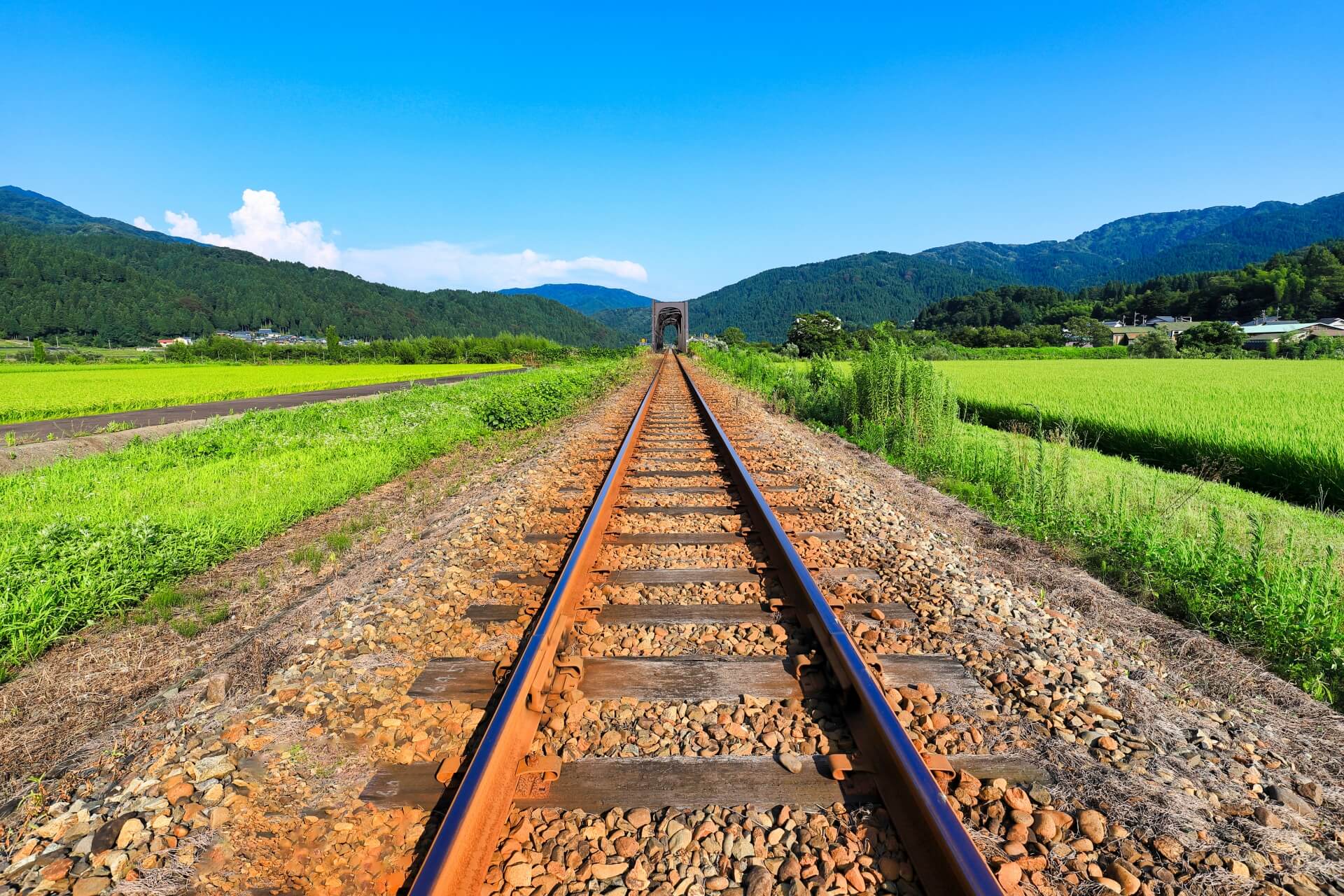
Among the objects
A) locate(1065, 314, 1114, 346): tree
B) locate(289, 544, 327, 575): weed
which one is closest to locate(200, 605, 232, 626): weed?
locate(289, 544, 327, 575): weed

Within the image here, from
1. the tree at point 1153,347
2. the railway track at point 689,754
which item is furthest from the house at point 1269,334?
the railway track at point 689,754

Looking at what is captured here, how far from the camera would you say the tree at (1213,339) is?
1998 inches

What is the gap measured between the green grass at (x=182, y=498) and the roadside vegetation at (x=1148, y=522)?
6015 mm

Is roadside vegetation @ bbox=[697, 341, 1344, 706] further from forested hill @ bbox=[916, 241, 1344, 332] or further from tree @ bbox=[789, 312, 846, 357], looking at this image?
forested hill @ bbox=[916, 241, 1344, 332]

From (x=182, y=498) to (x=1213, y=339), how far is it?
6989 centimetres

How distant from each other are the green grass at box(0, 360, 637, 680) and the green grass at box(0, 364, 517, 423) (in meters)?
8.91

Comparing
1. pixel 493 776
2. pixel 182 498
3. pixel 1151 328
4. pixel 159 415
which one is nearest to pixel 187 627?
pixel 493 776

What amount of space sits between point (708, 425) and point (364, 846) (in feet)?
27.7

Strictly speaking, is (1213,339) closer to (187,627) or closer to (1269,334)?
(1269,334)

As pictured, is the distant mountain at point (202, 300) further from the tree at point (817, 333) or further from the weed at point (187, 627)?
the weed at point (187, 627)

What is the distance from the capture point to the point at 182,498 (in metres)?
6.50

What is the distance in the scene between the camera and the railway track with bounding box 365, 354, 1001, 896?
1.73m

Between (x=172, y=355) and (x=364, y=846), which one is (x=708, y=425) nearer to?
(x=364, y=846)

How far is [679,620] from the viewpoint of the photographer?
323 cm
